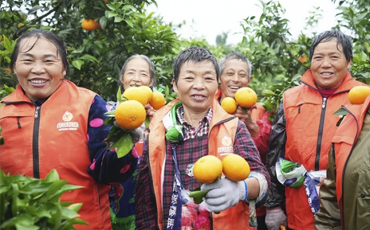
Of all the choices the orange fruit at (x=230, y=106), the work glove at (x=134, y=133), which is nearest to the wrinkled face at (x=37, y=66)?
the work glove at (x=134, y=133)

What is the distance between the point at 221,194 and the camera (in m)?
1.85

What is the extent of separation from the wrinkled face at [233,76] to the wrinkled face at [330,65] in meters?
0.81

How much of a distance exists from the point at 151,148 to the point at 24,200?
93 centimetres

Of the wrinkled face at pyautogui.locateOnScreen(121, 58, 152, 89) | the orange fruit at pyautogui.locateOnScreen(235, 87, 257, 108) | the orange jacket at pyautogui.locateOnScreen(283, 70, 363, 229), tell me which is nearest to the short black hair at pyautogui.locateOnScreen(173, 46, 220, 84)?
the orange fruit at pyautogui.locateOnScreen(235, 87, 257, 108)

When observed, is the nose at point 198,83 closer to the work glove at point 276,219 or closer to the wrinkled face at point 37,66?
the wrinkled face at point 37,66

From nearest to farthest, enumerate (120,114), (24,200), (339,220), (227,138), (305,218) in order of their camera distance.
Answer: (24,200), (120,114), (339,220), (227,138), (305,218)

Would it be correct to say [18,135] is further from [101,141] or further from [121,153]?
[121,153]

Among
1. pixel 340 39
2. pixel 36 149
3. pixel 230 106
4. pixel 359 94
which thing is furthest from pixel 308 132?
pixel 36 149

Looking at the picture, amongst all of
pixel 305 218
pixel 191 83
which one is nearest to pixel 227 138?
pixel 191 83

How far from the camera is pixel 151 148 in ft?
7.54

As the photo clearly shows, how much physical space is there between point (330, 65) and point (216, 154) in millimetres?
1203

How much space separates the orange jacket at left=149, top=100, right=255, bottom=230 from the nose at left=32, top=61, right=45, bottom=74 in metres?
0.68

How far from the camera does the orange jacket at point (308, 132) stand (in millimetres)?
2762

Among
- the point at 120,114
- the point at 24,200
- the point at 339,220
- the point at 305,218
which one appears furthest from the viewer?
the point at 305,218
